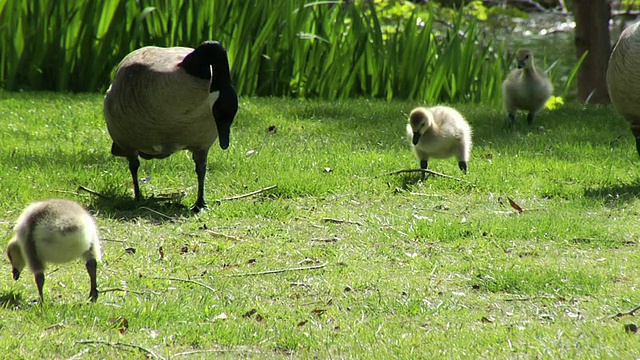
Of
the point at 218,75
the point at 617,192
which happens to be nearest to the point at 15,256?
the point at 218,75

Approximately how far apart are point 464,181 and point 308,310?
2991 millimetres

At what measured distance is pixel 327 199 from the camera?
7.18 meters

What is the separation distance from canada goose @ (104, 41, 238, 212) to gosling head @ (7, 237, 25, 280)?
5.62ft

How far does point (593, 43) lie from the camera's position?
12195 mm

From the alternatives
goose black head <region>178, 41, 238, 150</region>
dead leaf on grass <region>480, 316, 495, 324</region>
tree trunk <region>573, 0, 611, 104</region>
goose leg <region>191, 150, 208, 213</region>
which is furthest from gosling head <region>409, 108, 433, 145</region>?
tree trunk <region>573, 0, 611, 104</region>

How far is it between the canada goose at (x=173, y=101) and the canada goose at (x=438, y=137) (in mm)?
1803

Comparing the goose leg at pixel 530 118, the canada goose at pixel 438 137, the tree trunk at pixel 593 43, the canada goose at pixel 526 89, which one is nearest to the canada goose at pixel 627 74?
the canada goose at pixel 438 137

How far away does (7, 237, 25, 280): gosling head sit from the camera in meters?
4.76

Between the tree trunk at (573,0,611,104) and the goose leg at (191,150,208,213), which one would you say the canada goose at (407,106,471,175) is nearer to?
the goose leg at (191,150,208,213)

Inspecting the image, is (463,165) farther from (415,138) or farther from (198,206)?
(198,206)

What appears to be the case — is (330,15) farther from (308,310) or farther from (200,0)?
(308,310)

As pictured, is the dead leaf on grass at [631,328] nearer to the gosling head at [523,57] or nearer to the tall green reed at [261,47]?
the gosling head at [523,57]

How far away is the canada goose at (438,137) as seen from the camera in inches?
299

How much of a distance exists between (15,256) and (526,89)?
245 inches
